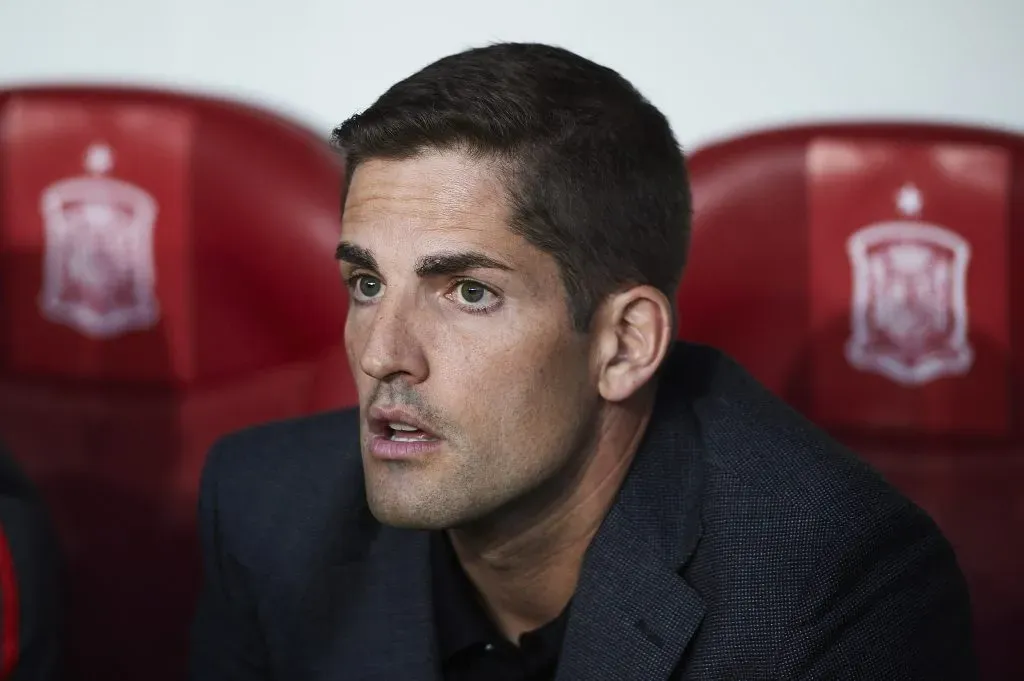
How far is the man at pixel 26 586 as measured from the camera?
105 cm

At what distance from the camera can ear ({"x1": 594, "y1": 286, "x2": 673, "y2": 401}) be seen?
45.9 inches

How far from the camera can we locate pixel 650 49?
64.4 inches

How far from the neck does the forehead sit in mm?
256

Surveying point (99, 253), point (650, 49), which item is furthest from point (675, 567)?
point (99, 253)

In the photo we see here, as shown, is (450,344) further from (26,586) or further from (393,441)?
(26,586)

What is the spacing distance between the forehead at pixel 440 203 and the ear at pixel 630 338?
0.49 feet

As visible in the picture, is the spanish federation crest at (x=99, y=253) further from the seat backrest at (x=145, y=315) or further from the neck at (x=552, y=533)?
the neck at (x=552, y=533)

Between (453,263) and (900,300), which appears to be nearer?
(453,263)

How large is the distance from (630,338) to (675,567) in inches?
8.9

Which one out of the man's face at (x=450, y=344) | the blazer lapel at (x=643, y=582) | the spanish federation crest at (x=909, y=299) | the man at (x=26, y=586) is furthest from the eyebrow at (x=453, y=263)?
the spanish federation crest at (x=909, y=299)

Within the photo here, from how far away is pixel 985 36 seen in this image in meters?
1.59

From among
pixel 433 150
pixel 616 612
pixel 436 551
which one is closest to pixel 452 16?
pixel 433 150

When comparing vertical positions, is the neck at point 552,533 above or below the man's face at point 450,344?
below

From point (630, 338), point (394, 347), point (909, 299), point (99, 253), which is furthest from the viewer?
point (99, 253)
